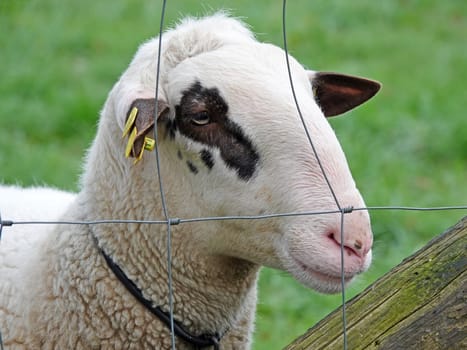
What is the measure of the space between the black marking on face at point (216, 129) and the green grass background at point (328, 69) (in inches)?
94.8

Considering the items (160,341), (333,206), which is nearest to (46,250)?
(160,341)

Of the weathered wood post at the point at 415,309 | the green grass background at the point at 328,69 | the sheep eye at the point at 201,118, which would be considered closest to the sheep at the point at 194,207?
the sheep eye at the point at 201,118

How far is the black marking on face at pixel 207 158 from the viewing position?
2.86 m

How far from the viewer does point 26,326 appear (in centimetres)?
305

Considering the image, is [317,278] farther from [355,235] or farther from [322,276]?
[355,235]

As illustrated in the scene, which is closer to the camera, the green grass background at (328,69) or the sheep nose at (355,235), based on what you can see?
the sheep nose at (355,235)

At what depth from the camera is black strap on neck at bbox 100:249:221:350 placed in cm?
297

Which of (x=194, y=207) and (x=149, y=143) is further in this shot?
(x=194, y=207)

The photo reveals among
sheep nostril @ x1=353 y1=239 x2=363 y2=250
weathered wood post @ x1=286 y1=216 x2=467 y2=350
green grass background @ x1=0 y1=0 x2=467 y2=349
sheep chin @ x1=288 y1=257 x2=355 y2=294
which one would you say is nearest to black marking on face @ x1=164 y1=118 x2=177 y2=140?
sheep chin @ x1=288 y1=257 x2=355 y2=294

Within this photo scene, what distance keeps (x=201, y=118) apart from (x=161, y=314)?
63cm

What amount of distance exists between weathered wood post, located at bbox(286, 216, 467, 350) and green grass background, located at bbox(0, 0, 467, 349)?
9.27ft

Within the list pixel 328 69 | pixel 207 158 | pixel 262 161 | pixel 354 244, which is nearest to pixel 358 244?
pixel 354 244

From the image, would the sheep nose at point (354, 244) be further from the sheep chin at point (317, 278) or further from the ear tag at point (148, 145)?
the ear tag at point (148, 145)

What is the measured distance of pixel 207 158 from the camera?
287 cm
